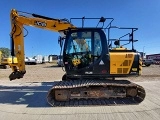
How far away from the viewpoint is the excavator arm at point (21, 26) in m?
11.2

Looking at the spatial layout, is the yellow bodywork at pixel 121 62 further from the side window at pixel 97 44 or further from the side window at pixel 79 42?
the side window at pixel 79 42

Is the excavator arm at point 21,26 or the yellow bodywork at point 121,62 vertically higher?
the excavator arm at point 21,26

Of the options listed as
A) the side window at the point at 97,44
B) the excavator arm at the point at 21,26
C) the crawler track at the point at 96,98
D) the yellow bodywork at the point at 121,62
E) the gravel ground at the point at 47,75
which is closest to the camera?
the crawler track at the point at 96,98

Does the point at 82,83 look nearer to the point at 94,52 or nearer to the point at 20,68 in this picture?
the point at 94,52

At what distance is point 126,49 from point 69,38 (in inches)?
88.2

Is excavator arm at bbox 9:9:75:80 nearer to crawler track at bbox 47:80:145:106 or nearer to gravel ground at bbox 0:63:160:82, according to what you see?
crawler track at bbox 47:80:145:106

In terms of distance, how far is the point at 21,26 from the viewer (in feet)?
38.1

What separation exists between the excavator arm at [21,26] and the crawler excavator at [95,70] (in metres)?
1.56

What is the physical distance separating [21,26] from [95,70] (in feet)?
14.4

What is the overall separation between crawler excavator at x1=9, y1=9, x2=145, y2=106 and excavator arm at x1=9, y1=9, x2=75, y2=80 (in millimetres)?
1562

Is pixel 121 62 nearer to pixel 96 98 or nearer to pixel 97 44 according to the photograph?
pixel 97 44

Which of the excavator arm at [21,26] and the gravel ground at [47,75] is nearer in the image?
the excavator arm at [21,26]

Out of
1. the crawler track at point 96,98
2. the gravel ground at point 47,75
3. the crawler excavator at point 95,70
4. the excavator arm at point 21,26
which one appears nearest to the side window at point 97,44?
the crawler excavator at point 95,70

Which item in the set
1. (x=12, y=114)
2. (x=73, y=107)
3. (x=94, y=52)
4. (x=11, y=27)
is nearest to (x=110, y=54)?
(x=94, y=52)
